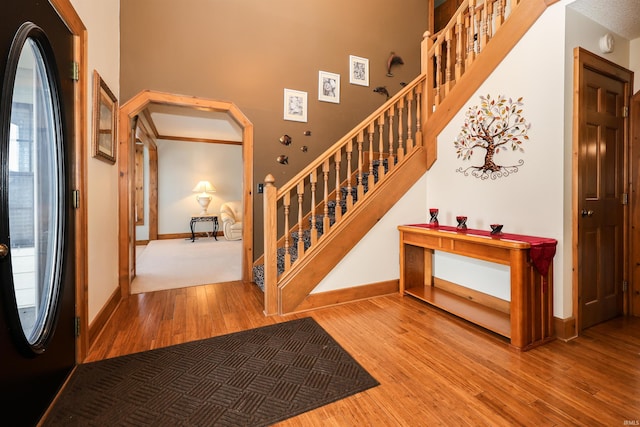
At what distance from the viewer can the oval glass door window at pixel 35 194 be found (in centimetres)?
130

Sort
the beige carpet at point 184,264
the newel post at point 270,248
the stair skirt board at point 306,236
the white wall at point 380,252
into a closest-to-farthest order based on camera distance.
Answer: the newel post at point 270,248
the white wall at point 380,252
the stair skirt board at point 306,236
the beige carpet at point 184,264

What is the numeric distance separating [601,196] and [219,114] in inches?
187

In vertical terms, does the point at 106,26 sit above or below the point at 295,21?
below

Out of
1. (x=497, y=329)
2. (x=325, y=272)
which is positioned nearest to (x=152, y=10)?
(x=325, y=272)

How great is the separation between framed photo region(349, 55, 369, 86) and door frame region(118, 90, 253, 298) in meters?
1.72

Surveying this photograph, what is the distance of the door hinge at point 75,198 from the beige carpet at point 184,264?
176cm

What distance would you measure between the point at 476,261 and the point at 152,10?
4332 mm

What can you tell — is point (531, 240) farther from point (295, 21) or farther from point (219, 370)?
point (295, 21)

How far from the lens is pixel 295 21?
12.5ft

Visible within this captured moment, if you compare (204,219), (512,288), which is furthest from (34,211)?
(204,219)

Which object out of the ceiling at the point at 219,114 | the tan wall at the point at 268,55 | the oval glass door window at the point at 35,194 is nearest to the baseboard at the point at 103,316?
the oval glass door window at the point at 35,194

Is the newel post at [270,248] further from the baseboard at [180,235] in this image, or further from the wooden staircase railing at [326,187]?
the baseboard at [180,235]

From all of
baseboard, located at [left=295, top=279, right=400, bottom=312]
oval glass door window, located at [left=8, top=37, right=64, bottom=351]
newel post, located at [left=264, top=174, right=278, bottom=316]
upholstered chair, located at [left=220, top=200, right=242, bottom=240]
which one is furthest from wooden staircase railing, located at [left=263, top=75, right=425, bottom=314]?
upholstered chair, located at [left=220, top=200, right=242, bottom=240]

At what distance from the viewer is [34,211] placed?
1.44m
